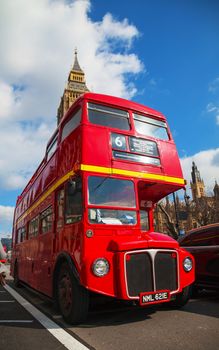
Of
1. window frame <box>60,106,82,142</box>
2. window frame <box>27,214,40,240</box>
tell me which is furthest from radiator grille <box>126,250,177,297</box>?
window frame <box>27,214,40,240</box>

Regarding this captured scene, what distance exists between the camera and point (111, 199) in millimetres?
5602

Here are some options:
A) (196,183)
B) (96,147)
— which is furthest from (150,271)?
(196,183)

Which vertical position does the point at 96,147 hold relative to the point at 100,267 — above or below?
above

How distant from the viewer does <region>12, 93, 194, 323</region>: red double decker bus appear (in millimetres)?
4941

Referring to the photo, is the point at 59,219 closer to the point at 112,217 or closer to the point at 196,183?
the point at 112,217

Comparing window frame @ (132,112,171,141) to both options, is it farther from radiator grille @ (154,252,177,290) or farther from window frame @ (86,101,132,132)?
radiator grille @ (154,252,177,290)

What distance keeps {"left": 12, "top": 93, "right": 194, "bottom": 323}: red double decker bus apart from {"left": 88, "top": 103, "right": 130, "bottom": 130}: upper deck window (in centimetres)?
2

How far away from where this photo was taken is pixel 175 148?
23.3ft

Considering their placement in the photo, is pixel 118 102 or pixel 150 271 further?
pixel 118 102

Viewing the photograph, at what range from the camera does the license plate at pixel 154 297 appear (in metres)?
4.82

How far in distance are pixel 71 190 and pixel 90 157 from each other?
76 cm

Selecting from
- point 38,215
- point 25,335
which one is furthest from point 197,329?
point 38,215

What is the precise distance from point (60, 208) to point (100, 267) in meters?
2.06

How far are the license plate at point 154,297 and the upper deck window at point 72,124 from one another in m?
3.61
